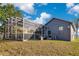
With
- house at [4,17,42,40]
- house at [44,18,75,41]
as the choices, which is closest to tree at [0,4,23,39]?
house at [4,17,42,40]

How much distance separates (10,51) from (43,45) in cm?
75

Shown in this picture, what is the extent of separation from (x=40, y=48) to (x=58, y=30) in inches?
23.3

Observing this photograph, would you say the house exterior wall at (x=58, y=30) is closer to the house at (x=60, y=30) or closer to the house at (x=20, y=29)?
the house at (x=60, y=30)

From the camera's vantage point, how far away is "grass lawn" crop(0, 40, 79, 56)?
5.48 meters

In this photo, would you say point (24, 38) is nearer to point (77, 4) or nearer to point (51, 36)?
point (51, 36)

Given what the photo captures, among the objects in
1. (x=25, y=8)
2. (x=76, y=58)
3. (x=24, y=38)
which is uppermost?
(x=25, y=8)

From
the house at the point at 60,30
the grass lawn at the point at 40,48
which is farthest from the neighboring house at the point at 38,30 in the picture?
the grass lawn at the point at 40,48

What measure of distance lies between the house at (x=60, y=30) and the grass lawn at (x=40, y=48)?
13cm

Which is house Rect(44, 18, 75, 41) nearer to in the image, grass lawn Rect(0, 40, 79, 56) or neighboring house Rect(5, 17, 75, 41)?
neighboring house Rect(5, 17, 75, 41)

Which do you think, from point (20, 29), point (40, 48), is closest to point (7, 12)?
point (20, 29)

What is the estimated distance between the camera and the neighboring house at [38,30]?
570cm

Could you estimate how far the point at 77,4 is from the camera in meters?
5.56

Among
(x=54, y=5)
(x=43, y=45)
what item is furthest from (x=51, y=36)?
(x=54, y=5)

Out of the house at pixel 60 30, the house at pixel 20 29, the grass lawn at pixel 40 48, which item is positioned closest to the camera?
the grass lawn at pixel 40 48
